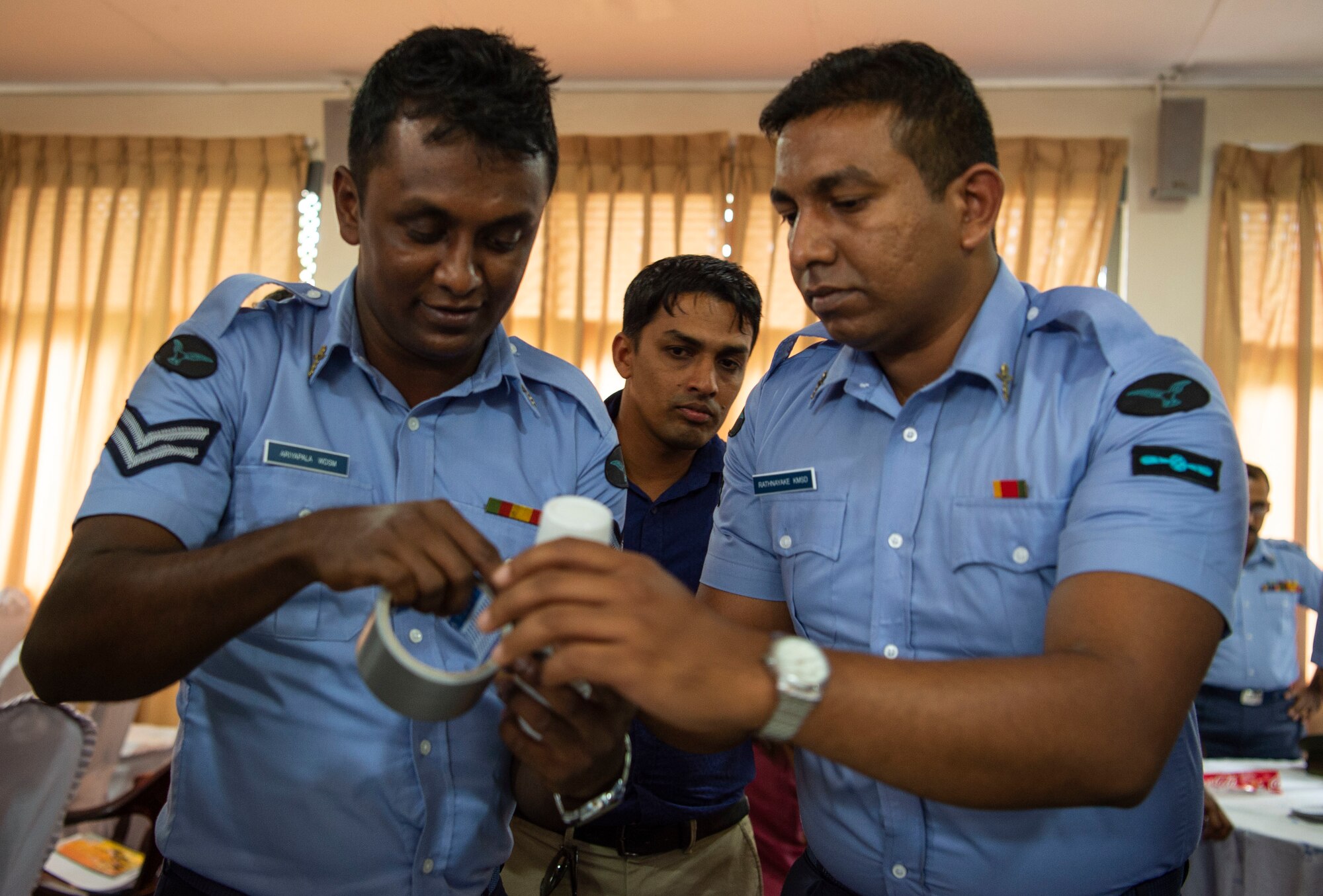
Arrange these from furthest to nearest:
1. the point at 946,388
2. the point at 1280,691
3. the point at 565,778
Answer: the point at 1280,691
the point at 946,388
the point at 565,778

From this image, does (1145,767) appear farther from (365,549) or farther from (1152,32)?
(1152,32)

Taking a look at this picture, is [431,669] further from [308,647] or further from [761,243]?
[761,243]

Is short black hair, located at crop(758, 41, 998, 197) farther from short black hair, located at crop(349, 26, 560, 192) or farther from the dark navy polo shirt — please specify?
the dark navy polo shirt

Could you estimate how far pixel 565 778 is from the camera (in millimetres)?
1160

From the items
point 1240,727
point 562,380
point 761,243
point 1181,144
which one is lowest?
point 1240,727

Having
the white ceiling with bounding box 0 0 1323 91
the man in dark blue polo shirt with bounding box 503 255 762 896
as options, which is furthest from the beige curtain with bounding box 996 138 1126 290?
the man in dark blue polo shirt with bounding box 503 255 762 896

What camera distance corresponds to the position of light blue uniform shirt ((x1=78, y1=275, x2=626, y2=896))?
3.96 ft

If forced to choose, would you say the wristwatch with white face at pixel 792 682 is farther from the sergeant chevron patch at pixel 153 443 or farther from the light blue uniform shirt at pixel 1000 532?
the sergeant chevron patch at pixel 153 443

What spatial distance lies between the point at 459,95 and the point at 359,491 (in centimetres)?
53

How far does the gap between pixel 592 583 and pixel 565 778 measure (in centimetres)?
39

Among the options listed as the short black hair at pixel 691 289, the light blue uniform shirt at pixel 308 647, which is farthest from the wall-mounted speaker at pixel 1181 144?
the light blue uniform shirt at pixel 308 647

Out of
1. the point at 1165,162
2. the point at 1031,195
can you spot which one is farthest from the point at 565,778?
the point at 1165,162

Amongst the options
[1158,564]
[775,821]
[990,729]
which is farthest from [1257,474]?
[990,729]

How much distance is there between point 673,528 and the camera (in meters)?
2.23
